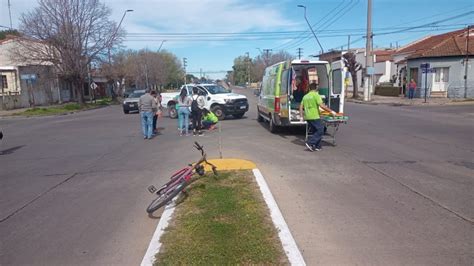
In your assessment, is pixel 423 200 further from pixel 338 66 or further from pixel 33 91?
pixel 33 91

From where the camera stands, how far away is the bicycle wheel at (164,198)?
5510mm

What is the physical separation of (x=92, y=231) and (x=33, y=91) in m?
40.2

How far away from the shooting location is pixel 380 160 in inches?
342

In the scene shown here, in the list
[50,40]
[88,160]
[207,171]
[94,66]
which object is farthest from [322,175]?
[94,66]

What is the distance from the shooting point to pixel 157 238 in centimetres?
454

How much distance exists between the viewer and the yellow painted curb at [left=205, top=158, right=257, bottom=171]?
7.78 meters

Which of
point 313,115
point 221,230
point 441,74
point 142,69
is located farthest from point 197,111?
point 142,69

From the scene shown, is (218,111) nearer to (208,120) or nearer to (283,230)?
(208,120)

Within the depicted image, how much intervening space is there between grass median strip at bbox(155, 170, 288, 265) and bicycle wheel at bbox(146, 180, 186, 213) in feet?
0.66

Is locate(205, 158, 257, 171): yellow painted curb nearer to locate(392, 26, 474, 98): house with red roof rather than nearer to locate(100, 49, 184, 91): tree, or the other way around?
locate(392, 26, 474, 98): house with red roof

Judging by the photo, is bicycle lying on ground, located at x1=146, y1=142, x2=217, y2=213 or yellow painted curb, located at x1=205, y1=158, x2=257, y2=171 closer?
bicycle lying on ground, located at x1=146, y1=142, x2=217, y2=213

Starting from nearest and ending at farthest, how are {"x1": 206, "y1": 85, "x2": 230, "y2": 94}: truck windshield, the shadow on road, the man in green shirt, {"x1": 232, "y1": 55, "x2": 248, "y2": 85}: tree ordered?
the man in green shirt
the shadow on road
{"x1": 206, "y1": 85, "x2": 230, "y2": 94}: truck windshield
{"x1": 232, "y1": 55, "x2": 248, "y2": 85}: tree

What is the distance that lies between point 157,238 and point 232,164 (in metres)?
3.73

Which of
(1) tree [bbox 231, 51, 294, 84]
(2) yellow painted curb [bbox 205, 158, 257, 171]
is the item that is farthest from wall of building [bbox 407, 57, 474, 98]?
(1) tree [bbox 231, 51, 294, 84]
